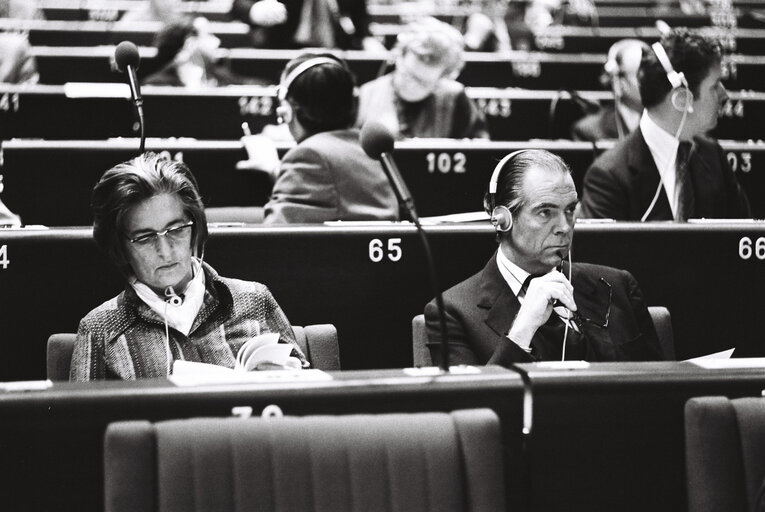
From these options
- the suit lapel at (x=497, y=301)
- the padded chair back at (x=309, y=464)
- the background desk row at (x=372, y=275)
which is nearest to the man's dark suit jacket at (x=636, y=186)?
the background desk row at (x=372, y=275)

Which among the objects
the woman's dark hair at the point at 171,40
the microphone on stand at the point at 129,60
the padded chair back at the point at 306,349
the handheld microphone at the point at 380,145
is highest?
the woman's dark hair at the point at 171,40

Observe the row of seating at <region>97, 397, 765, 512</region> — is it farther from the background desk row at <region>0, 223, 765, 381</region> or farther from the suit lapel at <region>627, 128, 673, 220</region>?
the suit lapel at <region>627, 128, 673, 220</region>

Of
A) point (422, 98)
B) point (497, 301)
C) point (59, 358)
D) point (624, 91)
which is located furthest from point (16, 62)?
point (497, 301)

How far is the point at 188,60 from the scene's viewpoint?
5.87 meters

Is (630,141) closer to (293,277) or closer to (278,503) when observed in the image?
(293,277)

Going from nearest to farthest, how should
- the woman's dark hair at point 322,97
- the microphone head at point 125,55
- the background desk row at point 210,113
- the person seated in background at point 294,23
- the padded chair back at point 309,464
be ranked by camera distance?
the padded chair back at point 309,464 < the microphone head at point 125,55 < the woman's dark hair at point 322,97 < the background desk row at point 210,113 < the person seated in background at point 294,23

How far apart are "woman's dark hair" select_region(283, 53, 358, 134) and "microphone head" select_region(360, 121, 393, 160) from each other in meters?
1.67

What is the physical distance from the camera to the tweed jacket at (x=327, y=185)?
11.6 ft

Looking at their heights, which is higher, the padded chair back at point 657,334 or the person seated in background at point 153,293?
the person seated in background at point 153,293

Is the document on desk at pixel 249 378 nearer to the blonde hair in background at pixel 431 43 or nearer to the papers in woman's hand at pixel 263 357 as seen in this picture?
the papers in woman's hand at pixel 263 357

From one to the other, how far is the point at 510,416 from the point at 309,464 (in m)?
0.31

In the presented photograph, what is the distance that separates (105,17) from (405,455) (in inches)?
278

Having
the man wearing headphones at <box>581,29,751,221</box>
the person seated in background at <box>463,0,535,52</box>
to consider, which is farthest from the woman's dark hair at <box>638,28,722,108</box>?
the person seated in background at <box>463,0,535,52</box>

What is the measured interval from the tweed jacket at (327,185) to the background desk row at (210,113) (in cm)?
68
